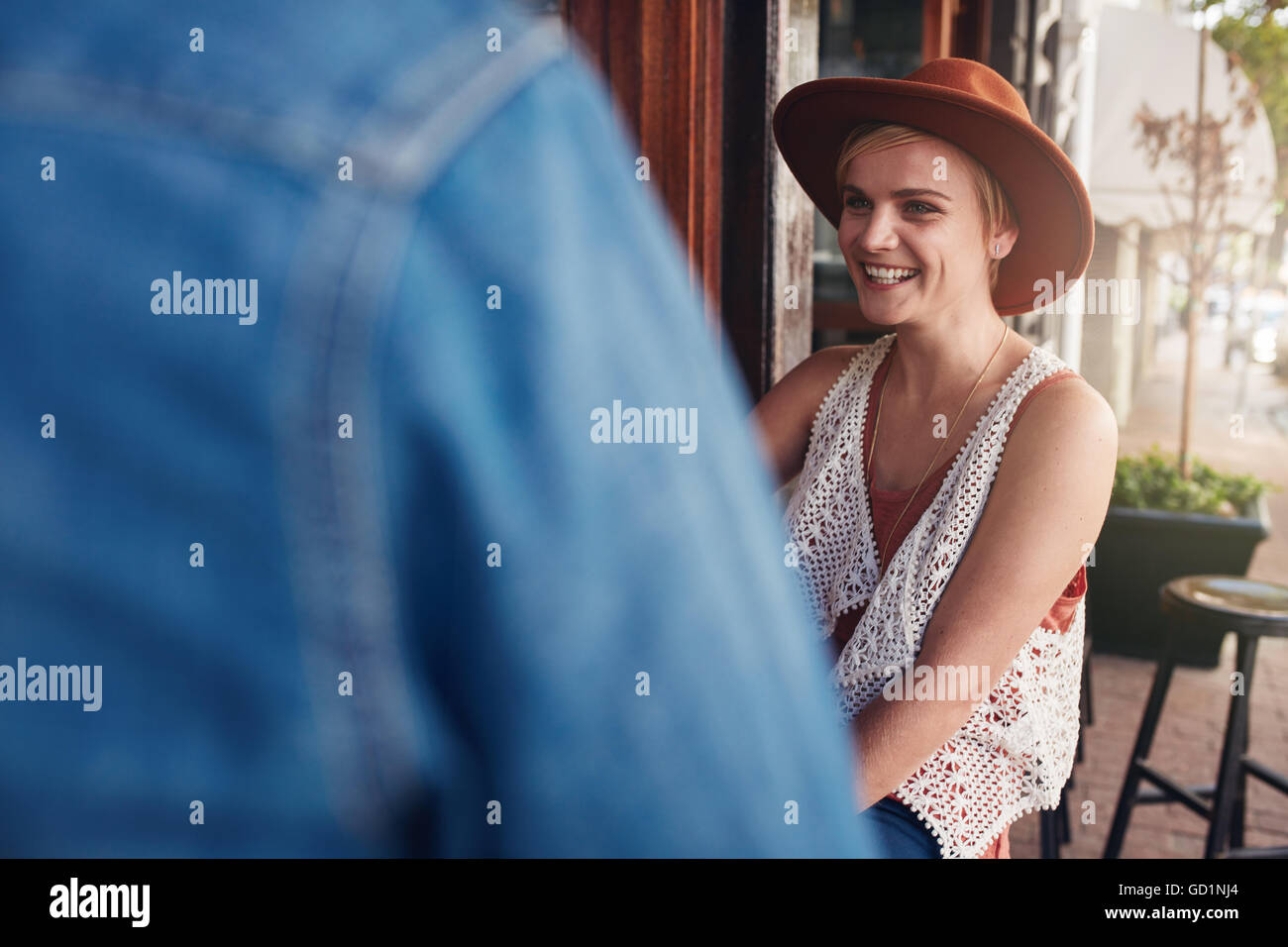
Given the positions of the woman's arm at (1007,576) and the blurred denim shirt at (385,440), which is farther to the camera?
the woman's arm at (1007,576)

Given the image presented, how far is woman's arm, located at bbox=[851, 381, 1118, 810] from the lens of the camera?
128cm

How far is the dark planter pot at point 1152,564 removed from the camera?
159 inches

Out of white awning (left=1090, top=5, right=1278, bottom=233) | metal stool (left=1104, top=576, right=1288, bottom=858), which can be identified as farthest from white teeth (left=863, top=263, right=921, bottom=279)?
white awning (left=1090, top=5, right=1278, bottom=233)

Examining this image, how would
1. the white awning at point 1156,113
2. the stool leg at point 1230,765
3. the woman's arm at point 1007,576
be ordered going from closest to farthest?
the woman's arm at point 1007,576, the stool leg at point 1230,765, the white awning at point 1156,113

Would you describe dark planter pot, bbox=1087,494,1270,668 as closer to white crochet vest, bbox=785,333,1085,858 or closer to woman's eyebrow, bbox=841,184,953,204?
white crochet vest, bbox=785,333,1085,858

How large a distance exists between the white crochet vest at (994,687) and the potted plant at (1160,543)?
2818 millimetres

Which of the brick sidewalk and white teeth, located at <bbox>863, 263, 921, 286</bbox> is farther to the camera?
the brick sidewalk

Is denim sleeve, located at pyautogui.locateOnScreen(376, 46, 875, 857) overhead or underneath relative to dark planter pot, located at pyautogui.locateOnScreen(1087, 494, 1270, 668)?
overhead

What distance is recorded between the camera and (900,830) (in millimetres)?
1349

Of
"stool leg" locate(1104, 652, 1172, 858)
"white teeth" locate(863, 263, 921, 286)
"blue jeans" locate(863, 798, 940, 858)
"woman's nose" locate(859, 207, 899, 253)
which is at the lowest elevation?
"stool leg" locate(1104, 652, 1172, 858)

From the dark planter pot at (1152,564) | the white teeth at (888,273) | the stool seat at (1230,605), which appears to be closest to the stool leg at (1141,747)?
the stool seat at (1230,605)

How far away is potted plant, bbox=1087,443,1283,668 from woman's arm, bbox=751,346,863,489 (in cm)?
271

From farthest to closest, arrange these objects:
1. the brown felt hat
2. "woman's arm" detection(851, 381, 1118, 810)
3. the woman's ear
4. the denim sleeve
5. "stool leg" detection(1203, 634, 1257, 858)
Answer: "stool leg" detection(1203, 634, 1257, 858)
the woman's ear
the brown felt hat
"woman's arm" detection(851, 381, 1118, 810)
the denim sleeve

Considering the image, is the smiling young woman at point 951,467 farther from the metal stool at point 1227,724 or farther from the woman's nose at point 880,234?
the metal stool at point 1227,724
